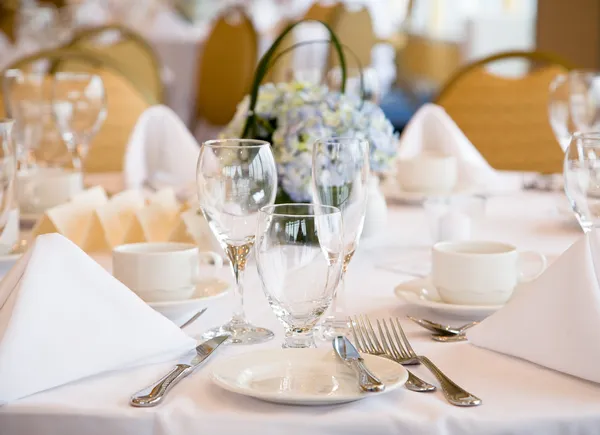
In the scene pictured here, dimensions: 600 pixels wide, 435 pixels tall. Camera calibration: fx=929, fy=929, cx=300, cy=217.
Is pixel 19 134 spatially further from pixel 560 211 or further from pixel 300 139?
pixel 560 211

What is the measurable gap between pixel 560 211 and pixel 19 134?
1.08m

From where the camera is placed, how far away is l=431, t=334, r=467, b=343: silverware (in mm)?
997

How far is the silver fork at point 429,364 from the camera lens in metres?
0.80

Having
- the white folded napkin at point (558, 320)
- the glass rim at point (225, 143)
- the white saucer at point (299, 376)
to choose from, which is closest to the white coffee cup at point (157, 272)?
the glass rim at point (225, 143)

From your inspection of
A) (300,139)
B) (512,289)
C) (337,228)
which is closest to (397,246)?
(300,139)

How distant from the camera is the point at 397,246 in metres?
1.53

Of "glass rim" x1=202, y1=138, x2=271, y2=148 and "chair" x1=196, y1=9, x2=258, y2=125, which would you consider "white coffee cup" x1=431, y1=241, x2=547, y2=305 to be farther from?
"chair" x1=196, y1=9, x2=258, y2=125

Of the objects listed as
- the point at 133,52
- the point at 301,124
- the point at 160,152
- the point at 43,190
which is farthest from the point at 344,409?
the point at 133,52

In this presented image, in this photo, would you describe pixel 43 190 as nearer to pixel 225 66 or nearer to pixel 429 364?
pixel 429 364

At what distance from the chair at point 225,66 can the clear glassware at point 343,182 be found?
211 inches

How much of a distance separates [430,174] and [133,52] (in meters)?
2.73

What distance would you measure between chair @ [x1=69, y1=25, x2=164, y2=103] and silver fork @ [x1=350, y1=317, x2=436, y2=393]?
296cm

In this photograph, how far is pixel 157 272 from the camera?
1107 mm

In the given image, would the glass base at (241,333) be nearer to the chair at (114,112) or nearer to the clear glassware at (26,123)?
the clear glassware at (26,123)
